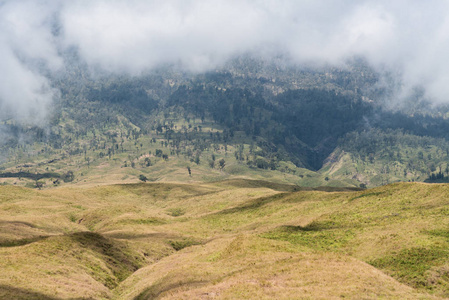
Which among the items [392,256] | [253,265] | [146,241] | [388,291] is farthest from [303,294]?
[146,241]

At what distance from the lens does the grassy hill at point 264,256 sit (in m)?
48.7

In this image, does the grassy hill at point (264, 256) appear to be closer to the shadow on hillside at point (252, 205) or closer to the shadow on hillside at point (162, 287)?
the shadow on hillside at point (162, 287)

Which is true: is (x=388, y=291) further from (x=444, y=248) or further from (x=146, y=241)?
(x=146, y=241)

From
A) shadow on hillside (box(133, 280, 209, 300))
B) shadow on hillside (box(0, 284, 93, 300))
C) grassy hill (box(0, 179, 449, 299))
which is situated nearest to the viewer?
grassy hill (box(0, 179, 449, 299))

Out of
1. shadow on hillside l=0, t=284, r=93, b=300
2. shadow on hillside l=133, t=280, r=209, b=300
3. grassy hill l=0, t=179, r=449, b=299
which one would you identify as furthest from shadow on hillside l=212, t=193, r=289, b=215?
shadow on hillside l=0, t=284, r=93, b=300

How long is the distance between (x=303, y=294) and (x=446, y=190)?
75.9 metres

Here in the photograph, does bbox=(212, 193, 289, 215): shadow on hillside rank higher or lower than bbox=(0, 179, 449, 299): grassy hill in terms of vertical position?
lower

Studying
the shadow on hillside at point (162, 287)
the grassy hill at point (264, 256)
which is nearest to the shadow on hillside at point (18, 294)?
the grassy hill at point (264, 256)

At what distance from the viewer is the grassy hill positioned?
48688 millimetres

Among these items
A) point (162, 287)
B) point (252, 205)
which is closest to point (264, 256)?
point (162, 287)

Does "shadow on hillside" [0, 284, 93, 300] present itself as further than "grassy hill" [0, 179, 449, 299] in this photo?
Yes

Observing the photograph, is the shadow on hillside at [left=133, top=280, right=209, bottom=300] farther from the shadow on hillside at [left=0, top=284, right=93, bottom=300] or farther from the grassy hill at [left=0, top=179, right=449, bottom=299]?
the shadow on hillside at [left=0, top=284, right=93, bottom=300]

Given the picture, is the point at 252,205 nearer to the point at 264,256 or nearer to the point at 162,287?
the point at 264,256

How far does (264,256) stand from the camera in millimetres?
64562
